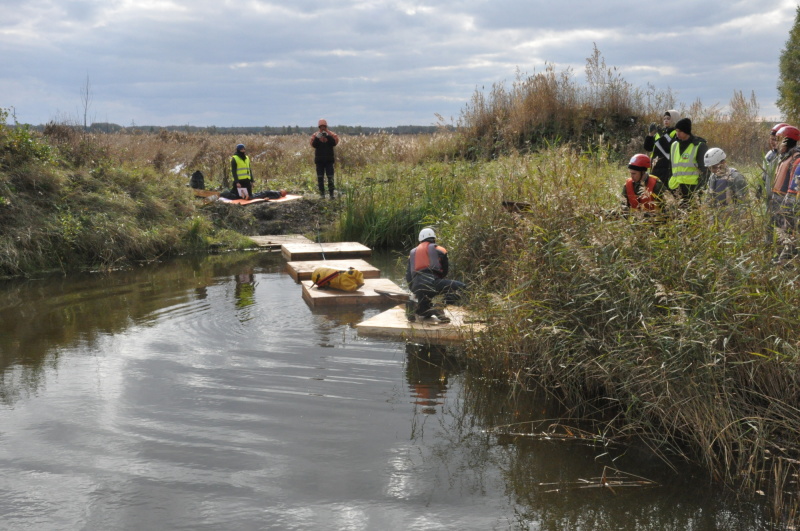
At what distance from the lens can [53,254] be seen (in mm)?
12672

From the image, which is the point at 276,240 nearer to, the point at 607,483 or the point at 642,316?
the point at 642,316

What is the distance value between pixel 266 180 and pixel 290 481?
54.0 ft

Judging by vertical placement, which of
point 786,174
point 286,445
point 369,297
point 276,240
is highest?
point 786,174

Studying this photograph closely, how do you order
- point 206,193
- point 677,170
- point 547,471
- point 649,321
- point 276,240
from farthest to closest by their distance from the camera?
point 206,193, point 276,240, point 677,170, point 649,321, point 547,471

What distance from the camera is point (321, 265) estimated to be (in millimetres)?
11531

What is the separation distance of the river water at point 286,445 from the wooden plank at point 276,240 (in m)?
6.59

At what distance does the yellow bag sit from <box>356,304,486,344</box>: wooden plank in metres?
1.50

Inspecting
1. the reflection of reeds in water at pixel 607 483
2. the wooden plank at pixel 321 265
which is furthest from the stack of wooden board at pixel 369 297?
the reflection of reeds in water at pixel 607 483

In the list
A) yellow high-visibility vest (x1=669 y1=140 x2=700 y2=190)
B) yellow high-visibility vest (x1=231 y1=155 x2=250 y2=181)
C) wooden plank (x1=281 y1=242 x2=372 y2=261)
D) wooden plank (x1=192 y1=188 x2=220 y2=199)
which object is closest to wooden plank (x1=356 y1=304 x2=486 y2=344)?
yellow high-visibility vest (x1=669 y1=140 x2=700 y2=190)

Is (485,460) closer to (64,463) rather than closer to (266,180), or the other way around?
(64,463)

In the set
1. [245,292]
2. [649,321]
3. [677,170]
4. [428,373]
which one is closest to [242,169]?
[245,292]

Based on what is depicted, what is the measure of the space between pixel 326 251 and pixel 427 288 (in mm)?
5136

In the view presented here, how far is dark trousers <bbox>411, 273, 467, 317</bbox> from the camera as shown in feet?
26.0

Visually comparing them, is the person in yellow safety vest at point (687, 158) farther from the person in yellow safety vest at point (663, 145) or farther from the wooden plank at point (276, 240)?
the wooden plank at point (276, 240)
